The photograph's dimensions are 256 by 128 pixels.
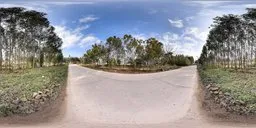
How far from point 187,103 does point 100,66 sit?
1342mm

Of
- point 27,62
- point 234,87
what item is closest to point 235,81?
point 234,87

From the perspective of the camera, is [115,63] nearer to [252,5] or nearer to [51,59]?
[51,59]

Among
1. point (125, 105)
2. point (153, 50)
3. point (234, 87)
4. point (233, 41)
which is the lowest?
point (125, 105)

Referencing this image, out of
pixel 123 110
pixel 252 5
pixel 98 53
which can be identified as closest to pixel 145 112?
pixel 123 110

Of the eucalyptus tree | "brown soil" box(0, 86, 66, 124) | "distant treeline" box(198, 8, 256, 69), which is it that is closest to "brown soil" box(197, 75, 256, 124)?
"distant treeline" box(198, 8, 256, 69)

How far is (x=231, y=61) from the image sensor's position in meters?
6.40

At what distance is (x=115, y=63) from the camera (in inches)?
226

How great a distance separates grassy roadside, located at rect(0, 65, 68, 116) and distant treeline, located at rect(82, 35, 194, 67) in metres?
0.50

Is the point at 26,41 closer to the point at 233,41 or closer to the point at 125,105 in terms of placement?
the point at 125,105

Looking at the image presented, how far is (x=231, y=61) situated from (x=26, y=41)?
3.12m

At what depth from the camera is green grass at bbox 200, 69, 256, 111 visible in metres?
6.05

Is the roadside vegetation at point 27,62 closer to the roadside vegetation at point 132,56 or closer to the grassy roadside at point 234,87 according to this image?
the roadside vegetation at point 132,56

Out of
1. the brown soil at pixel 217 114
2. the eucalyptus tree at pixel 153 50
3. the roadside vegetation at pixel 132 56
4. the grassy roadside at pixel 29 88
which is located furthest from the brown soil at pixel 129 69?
the brown soil at pixel 217 114

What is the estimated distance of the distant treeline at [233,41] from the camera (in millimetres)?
6242
